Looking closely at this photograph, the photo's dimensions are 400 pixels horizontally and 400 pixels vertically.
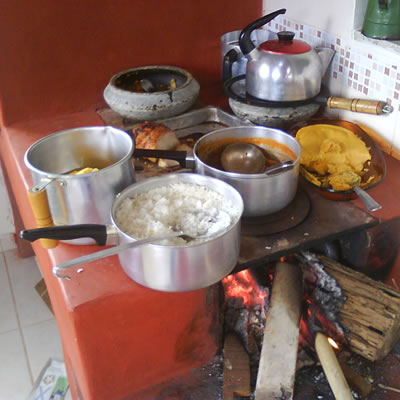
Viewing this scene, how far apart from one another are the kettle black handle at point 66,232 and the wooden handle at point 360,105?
77cm

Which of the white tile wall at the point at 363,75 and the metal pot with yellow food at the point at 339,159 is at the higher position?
the white tile wall at the point at 363,75

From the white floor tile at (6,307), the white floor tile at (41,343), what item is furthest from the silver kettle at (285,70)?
the white floor tile at (6,307)

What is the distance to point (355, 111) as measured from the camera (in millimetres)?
1262

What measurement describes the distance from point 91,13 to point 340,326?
1.12 m

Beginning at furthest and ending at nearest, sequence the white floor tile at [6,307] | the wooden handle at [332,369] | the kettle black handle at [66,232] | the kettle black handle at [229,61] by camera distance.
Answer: the white floor tile at [6,307], the kettle black handle at [229,61], the wooden handle at [332,369], the kettle black handle at [66,232]

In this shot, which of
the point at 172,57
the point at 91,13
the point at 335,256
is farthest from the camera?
the point at 172,57

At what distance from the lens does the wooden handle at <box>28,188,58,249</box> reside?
0.84 metres

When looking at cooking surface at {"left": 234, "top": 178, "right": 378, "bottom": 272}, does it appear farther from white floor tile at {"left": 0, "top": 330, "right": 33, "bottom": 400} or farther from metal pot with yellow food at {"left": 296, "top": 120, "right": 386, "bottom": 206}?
white floor tile at {"left": 0, "top": 330, "right": 33, "bottom": 400}

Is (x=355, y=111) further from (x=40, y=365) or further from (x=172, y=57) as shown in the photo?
(x=40, y=365)

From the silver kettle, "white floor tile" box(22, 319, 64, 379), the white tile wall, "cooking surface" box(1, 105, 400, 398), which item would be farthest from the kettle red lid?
"white floor tile" box(22, 319, 64, 379)

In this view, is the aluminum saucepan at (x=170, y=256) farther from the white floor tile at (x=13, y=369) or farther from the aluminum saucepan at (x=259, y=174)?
the white floor tile at (x=13, y=369)

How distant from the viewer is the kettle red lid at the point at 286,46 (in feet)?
4.14

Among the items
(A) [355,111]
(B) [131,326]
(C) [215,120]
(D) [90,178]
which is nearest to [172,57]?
(C) [215,120]

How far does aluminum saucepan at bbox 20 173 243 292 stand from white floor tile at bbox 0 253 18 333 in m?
1.13
